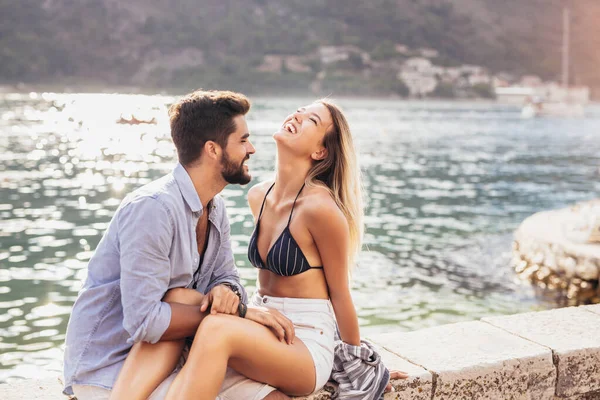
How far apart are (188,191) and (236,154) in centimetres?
29

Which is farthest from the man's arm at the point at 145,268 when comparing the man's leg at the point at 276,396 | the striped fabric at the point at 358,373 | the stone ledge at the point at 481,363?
the stone ledge at the point at 481,363

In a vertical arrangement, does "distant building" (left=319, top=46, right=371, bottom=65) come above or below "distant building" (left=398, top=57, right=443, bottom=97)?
above

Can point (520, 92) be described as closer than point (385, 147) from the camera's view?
No

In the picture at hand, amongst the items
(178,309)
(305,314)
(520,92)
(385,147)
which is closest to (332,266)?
(305,314)

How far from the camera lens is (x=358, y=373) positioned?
10.8ft

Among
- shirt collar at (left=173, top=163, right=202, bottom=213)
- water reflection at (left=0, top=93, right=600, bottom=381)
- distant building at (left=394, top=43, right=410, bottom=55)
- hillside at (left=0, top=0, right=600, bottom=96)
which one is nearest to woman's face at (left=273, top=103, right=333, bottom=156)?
shirt collar at (left=173, top=163, right=202, bottom=213)

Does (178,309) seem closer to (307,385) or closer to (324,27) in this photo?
(307,385)

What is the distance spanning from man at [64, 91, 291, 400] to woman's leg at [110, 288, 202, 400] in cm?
3

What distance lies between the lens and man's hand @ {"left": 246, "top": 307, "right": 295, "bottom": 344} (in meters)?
3.02

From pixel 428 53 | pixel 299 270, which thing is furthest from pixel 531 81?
pixel 299 270

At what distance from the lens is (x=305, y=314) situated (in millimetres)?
3312

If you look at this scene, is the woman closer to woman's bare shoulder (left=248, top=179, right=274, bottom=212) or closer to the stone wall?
woman's bare shoulder (left=248, top=179, right=274, bottom=212)

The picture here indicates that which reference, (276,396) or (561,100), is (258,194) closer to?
(276,396)

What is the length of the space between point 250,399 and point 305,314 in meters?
0.49
